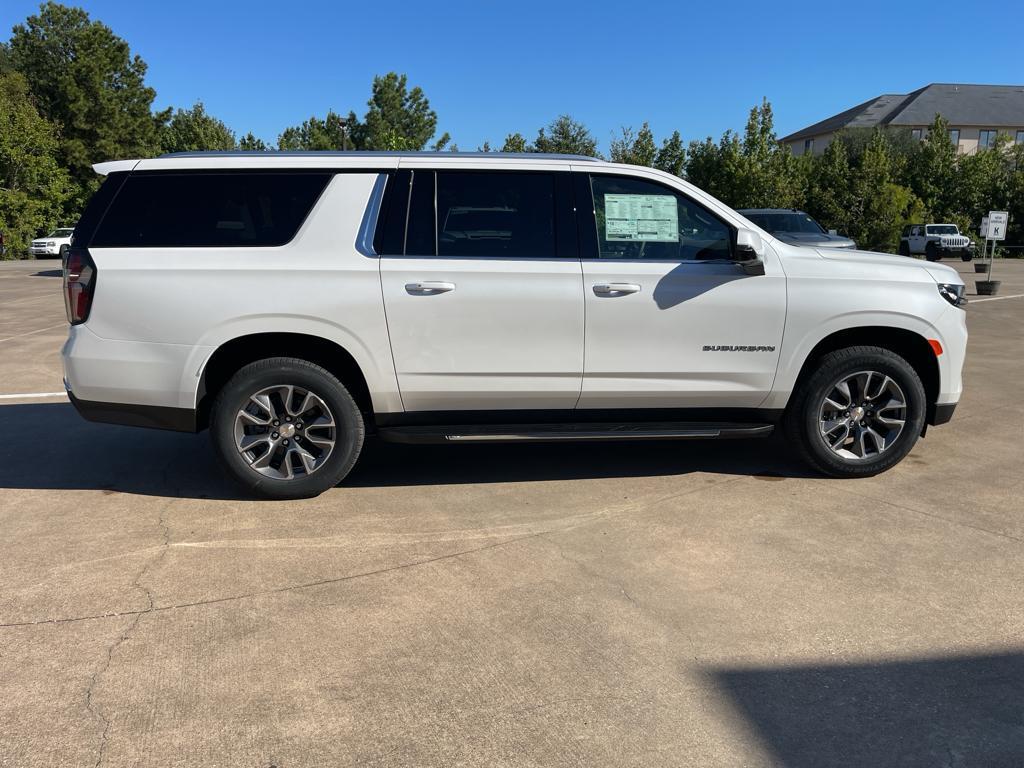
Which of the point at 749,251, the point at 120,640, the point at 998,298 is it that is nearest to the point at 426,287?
the point at 749,251

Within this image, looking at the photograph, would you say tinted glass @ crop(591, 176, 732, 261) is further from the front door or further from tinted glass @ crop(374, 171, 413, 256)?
tinted glass @ crop(374, 171, 413, 256)

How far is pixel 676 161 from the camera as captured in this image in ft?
139

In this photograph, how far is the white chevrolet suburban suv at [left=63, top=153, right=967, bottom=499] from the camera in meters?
4.54

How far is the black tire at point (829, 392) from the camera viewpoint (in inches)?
196

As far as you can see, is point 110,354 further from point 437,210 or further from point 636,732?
point 636,732

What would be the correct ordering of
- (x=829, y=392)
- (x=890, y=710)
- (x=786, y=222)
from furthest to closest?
1. (x=786, y=222)
2. (x=829, y=392)
3. (x=890, y=710)

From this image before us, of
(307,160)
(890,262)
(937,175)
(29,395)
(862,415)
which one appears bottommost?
(29,395)

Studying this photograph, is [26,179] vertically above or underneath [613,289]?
above

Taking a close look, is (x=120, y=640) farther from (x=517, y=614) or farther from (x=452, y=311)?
(x=452, y=311)

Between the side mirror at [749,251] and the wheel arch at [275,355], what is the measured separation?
7.56 feet

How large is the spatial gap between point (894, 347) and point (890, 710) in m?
3.02

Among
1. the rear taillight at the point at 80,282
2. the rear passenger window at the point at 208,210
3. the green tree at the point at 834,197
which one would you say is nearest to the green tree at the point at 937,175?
the green tree at the point at 834,197

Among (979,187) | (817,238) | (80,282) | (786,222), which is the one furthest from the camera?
(979,187)

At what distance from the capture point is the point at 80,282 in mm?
4496
